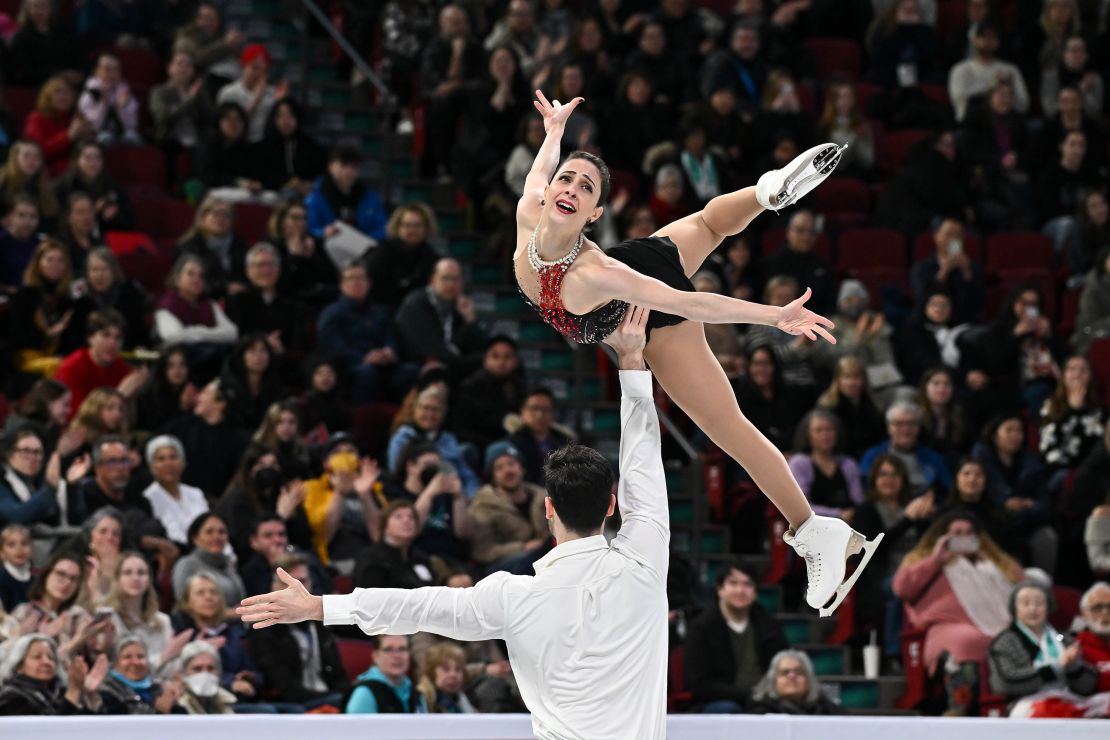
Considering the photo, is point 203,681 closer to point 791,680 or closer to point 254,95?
point 791,680

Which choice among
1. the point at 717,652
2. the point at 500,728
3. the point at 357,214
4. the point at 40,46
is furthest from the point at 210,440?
the point at 40,46

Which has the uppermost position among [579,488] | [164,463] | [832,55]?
[832,55]

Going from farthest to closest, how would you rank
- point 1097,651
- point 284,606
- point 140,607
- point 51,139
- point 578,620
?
point 51,139
point 1097,651
point 140,607
point 578,620
point 284,606

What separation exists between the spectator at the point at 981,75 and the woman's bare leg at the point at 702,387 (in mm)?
7651

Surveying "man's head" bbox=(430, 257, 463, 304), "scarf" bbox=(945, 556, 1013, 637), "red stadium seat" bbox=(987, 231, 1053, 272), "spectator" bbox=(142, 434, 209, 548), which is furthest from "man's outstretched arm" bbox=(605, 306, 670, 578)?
"red stadium seat" bbox=(987, 231, 1053, 272)

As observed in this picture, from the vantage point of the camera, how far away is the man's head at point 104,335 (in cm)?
872

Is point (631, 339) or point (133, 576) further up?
point (631, 339)

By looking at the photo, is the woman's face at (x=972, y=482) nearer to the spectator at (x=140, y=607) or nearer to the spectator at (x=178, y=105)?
the spectator at (x=140, y=607)

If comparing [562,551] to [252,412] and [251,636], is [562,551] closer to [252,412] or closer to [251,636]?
[251,636]

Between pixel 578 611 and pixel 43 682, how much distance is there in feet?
10.7

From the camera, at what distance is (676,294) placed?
4594mm

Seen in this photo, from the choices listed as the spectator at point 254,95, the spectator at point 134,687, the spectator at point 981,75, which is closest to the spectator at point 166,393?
the spectator at point 134,687

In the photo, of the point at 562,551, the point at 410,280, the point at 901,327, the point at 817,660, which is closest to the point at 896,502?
the point at 817,660

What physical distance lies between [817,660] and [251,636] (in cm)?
300
